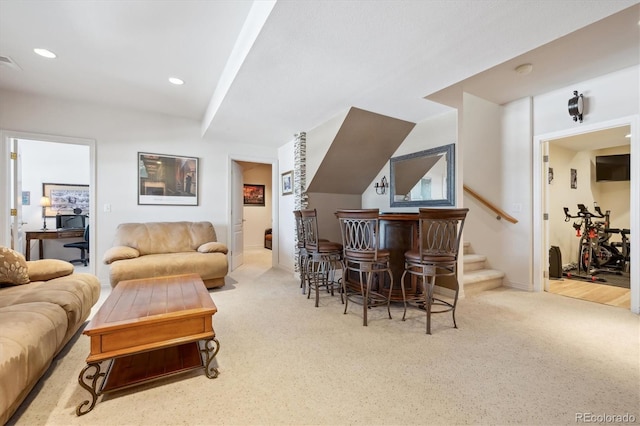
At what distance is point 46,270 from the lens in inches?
92.0

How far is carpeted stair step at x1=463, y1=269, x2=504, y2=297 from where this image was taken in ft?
11.6

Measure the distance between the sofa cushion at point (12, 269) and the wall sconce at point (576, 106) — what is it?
574cm

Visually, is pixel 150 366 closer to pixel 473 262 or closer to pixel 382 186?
pixel 382 186

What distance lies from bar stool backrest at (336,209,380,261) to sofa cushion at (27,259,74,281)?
99.4 inches

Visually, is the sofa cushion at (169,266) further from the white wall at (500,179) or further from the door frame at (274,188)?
the white wall at (500,179)

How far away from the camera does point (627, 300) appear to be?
327 cm

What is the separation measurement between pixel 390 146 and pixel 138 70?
318 cm

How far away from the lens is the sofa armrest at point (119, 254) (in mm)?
3295

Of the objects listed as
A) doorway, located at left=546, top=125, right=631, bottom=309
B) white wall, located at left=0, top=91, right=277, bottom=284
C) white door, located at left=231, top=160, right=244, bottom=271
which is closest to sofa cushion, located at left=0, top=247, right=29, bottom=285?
white wall, located at left=0, top=91, right=277, bottom=284

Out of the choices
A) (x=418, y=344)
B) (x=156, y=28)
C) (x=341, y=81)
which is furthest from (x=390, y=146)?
(x=156, y=28)

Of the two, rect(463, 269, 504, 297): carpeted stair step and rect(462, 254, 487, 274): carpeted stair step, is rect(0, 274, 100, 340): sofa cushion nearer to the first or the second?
rect(463, 269, 504, 297): carpeted stair step

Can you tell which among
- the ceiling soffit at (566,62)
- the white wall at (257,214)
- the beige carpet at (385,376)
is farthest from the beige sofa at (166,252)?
the white wall at (257,214)

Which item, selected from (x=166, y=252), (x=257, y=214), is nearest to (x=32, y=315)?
(x=166, y=252)

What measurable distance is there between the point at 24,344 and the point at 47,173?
568cm
